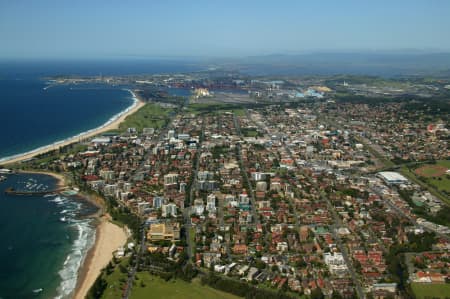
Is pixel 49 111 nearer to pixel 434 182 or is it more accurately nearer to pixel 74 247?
pixel 74 247

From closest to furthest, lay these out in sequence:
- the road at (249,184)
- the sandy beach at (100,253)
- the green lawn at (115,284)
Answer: the green lawn at (115,284)
the sandy beach at (100,253)
the road at (249,184)

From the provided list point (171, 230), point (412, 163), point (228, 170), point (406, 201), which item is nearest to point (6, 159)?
point (228, 170)

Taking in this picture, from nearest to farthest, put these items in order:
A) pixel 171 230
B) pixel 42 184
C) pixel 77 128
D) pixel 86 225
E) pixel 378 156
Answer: pixel 171 230, pixel 86 225, pixel 42 184, pixel 378 156, pixel 77 128

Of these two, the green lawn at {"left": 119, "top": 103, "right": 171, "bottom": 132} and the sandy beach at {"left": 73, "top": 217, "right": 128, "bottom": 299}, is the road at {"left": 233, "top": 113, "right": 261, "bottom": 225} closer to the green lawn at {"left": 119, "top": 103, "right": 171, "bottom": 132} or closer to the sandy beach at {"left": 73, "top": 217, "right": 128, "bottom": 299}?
the sandy beach at {"left": 73, "top": 217, "right": 128, "bottom": 299}

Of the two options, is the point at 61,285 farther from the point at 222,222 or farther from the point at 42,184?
the point at 42,184

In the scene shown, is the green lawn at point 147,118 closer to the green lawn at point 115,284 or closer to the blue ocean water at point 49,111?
the blue ocean water at point 49,111

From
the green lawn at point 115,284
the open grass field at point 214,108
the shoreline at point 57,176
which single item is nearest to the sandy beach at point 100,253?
the green lawn at point 115,284

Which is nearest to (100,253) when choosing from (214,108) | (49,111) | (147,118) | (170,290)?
(170,290)

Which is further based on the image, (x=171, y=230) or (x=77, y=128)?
(x=77, y=128)
